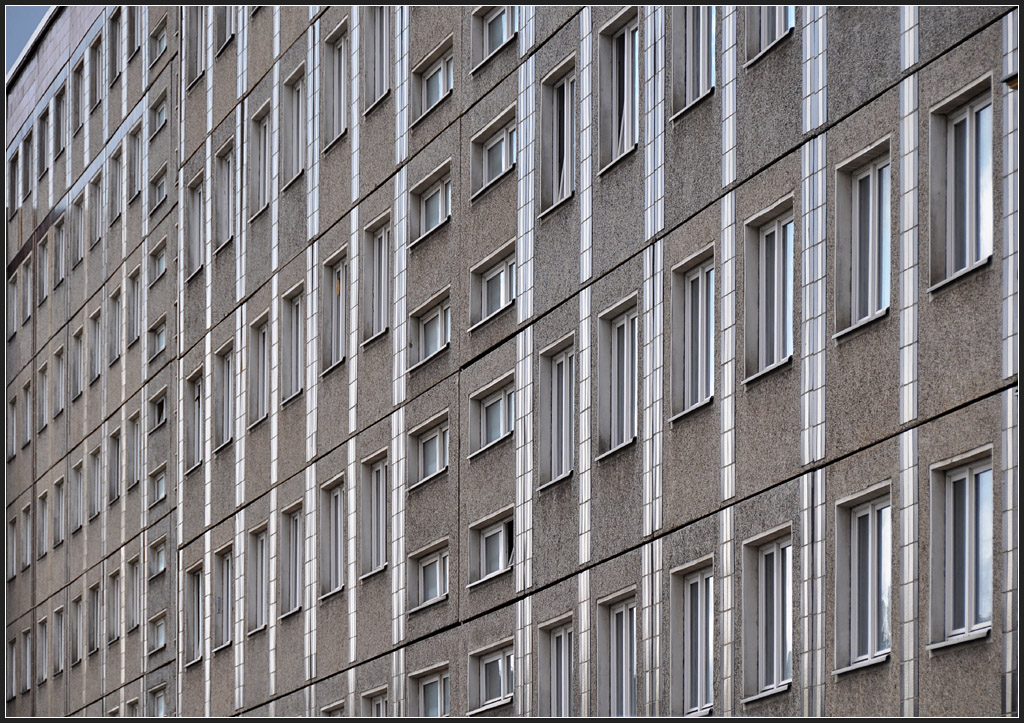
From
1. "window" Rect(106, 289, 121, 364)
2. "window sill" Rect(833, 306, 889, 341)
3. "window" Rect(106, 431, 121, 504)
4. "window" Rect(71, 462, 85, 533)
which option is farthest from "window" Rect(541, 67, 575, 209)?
"window" Rect(71, 462, 85, 533)

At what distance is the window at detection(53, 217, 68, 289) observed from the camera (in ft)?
203

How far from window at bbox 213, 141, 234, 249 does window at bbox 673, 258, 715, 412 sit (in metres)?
19.1

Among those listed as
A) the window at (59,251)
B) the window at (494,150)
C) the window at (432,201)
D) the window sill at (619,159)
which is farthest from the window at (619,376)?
the window at (59,251)

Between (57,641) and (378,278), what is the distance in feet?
75.7

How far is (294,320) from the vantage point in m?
42.8

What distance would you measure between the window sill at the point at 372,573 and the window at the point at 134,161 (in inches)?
740

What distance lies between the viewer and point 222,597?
45156 mm

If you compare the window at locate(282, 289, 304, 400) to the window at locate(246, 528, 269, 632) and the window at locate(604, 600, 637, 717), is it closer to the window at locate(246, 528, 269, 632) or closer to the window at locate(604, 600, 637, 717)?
the window at locate(246, 528, 269, 632)

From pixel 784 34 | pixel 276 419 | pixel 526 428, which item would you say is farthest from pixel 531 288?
pixel 276 419

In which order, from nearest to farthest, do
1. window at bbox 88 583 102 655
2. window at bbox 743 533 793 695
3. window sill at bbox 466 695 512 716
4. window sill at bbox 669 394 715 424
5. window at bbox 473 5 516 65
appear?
window at bbox 743 533 793 695, window sill at bbox 669 394 715 424, window sill at bbox 466 695 512 716, window at bbox 473 5 516 65, window at bbox 88 583 102 655

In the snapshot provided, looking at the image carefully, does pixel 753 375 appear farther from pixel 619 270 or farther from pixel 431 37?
pixel 431 37

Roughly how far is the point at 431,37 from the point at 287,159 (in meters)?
6.63

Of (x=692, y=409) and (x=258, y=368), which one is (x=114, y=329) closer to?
(x=258, y=368)

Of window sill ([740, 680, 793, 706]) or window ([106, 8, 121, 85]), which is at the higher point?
window ([106, 8, 121, 85])
